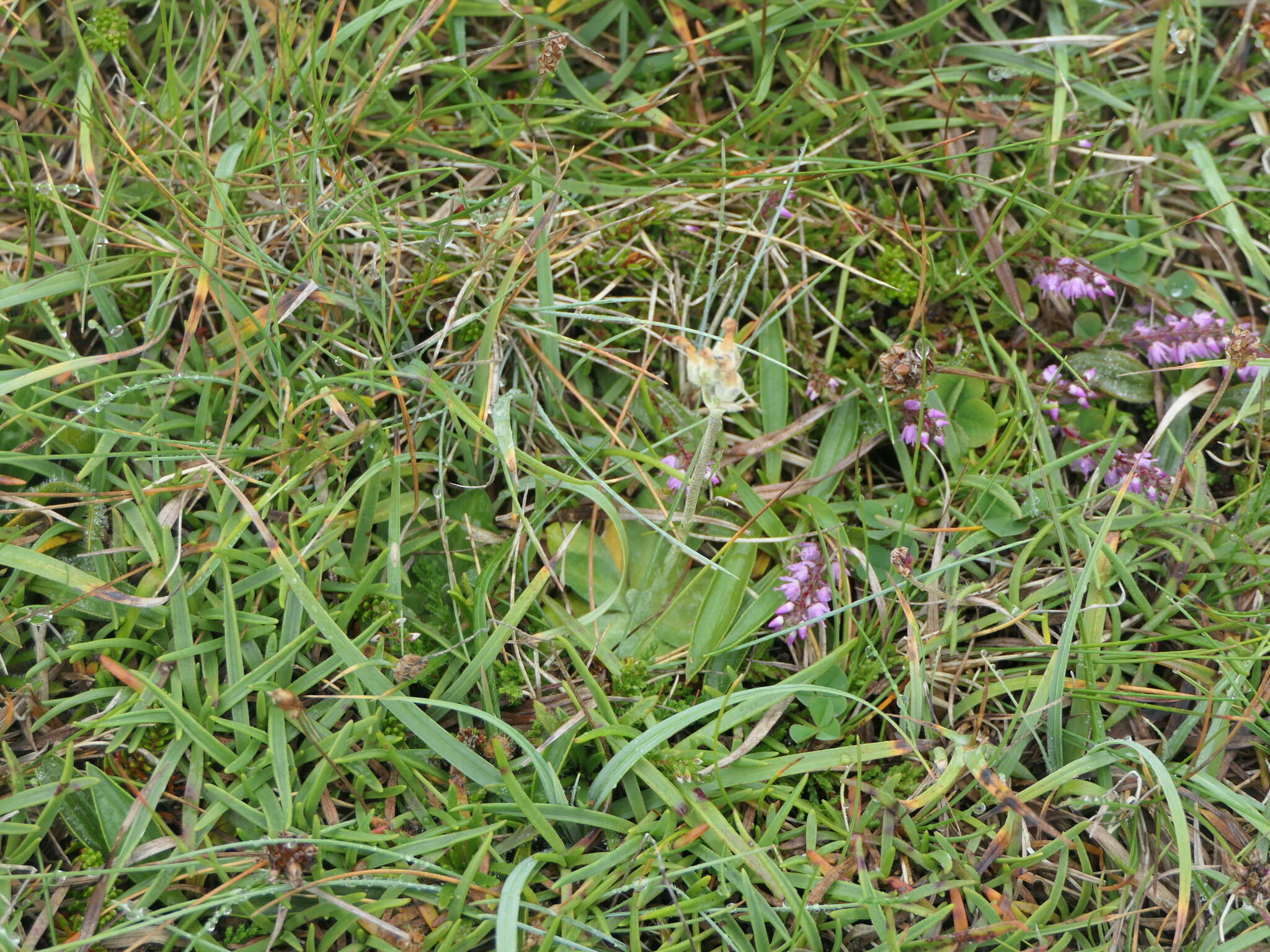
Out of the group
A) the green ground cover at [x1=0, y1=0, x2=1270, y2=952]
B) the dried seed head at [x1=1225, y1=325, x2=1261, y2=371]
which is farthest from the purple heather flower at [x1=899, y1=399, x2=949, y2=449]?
the dried seed head at [x1=1225, y1=325, x2=1261, y2=371]

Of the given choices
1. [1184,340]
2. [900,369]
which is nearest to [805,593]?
[900,369]

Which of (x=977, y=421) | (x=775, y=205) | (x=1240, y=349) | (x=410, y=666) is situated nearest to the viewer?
(x=410, y=666)

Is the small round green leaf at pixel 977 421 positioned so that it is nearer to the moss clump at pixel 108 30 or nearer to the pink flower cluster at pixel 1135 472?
the pink flower cluster at pixel 1135 472

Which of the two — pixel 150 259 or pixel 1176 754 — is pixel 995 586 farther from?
pixel 150 259

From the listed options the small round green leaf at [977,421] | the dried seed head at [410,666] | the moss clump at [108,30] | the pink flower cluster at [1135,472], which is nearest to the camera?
the dried seed head at [410,666]

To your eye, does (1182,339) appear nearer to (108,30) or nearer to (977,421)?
(977,421)

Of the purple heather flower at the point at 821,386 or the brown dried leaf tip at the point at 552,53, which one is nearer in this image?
the brown dried leaf tip at the point at 552,53

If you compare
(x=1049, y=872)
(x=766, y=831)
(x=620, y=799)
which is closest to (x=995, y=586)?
(x=1049, y=872)

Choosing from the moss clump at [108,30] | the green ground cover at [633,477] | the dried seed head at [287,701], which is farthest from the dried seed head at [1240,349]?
the moss clump at [108,30]
